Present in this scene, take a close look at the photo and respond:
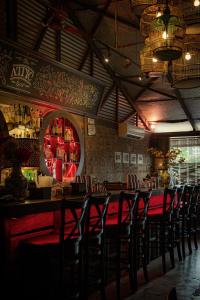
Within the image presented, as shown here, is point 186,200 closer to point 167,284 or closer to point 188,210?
point 188,210

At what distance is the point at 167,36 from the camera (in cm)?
455

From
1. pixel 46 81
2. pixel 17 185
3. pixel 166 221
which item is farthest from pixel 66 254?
pixel 46 81

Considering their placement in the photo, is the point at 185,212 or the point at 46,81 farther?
the point at 46,81

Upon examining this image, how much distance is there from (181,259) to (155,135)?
25.0 ft

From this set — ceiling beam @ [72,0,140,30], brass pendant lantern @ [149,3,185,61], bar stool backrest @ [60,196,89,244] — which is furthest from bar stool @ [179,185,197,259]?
ceiling beam @ [72,0,140,30]

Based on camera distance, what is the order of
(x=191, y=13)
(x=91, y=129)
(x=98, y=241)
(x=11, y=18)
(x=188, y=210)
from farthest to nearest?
(x=91, y=129) → (x=191, y=13) → (x=11, y=18) → (x=188, y=210) → (x=98, y=241)

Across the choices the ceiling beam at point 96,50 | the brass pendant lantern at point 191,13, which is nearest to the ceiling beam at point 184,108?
the ceiling beam at point 96,50

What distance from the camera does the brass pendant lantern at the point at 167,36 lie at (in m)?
4.53

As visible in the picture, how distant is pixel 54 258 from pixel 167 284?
1.70m

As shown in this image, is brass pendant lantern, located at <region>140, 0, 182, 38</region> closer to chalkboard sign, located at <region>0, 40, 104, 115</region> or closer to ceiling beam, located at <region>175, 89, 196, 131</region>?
chalkboard sign, located at <region>0, 40, 104, 115</region>

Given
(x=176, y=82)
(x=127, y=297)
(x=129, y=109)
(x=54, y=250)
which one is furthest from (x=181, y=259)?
(x=129, y=109)

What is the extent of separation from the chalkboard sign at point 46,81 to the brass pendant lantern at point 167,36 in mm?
2528

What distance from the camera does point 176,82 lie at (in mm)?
6121

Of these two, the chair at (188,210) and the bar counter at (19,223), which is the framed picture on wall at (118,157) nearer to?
the chair at (188,210)
